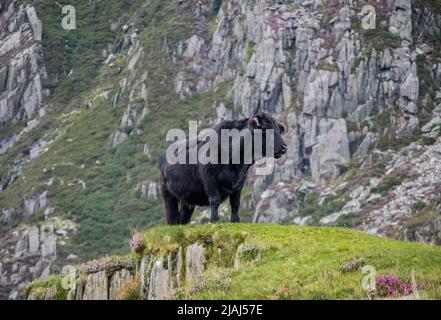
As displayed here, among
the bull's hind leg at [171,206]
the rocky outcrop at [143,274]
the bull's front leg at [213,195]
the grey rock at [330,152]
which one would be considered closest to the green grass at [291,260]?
the rocky outcrop at [143,274]

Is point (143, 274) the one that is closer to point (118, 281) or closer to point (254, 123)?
point (118, 281)

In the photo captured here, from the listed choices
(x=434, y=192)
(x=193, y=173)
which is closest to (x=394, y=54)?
(x=434, y=192)

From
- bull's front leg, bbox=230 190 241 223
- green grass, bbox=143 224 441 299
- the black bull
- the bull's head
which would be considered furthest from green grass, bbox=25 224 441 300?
the bull's head

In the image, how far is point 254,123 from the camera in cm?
2666

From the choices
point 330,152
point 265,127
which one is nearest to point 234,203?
point 265,127

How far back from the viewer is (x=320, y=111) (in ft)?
612

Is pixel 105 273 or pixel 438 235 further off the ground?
pixel 105 273

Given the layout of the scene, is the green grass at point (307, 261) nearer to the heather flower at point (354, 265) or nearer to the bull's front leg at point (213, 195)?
the heather flower at point (354, 265)

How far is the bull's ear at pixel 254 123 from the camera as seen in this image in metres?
26.6

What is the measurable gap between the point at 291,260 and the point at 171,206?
10.1 meters
